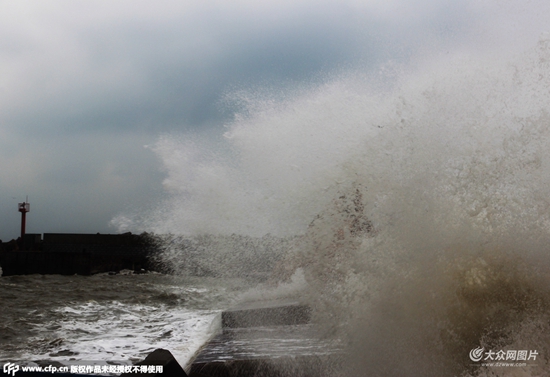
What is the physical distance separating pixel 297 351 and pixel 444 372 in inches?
45.0

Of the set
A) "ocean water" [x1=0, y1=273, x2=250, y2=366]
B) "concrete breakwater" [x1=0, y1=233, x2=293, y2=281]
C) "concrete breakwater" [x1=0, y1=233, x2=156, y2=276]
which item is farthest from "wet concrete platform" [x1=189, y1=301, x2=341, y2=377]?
"concrete breakwater" [x1=0, y1=233, x2=156, y2=276]

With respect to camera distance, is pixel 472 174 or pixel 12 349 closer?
pixel 472 174

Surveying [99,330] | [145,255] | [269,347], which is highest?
[269,347]

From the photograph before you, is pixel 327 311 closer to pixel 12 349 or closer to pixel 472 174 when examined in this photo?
pixel 472 174

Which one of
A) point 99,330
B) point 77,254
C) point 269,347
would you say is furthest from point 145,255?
point 269,347

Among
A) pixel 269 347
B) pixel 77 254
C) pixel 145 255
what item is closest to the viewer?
pixel 269 347

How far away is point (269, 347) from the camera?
12.9 feet

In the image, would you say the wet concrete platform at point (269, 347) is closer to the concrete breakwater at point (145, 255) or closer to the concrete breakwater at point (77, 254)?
the concrete breakwater at point (145, 255)

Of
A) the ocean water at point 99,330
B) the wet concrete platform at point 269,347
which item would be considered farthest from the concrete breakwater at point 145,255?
the wet concrete platform at point 269,347

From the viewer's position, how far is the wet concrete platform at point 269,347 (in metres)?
3.47

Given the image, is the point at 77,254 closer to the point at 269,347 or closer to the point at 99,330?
the point at 99,330

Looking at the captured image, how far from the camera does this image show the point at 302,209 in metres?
6.59

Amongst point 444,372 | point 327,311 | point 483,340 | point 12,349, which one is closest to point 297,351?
point 327,311

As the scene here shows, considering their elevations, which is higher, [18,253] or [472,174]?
[472,174]
